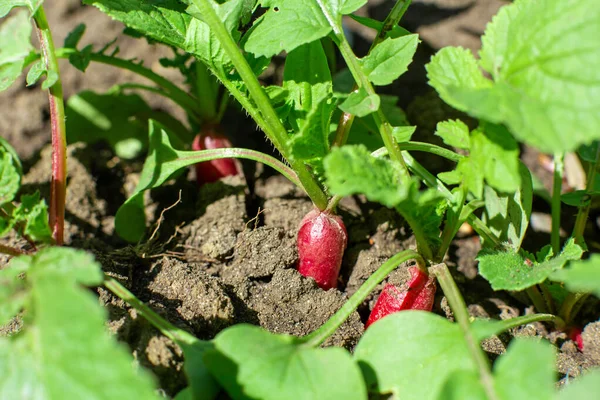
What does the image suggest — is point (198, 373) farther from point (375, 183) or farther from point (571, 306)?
point (571, 306)

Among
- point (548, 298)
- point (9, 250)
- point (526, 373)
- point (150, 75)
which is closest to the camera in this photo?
point (526, 373)

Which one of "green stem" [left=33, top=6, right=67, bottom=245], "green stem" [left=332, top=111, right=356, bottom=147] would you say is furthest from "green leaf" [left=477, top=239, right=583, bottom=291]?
"green stem" [left=33, top=6, right=67, bottom=245]

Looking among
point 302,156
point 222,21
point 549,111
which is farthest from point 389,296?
point 222,21

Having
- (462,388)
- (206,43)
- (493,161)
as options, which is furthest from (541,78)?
(206,43)

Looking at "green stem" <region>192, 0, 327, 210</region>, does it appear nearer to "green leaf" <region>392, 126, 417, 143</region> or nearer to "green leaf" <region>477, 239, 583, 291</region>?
"green leaf" <region>392, 126, 417, 143</region>

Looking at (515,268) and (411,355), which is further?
(515,268)

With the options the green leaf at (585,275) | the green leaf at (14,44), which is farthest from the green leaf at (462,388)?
the green leaf at (14,44)
